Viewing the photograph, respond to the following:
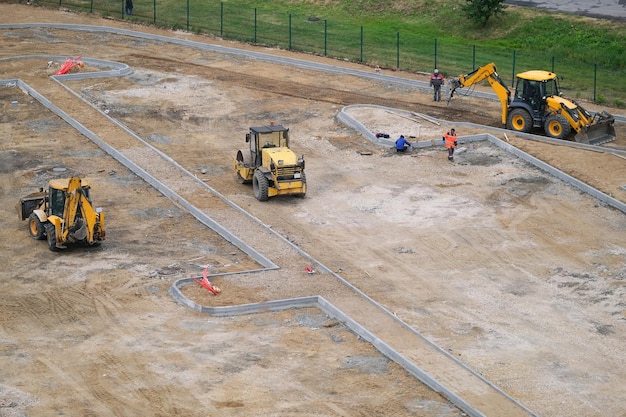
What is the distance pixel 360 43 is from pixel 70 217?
3005 centimetres

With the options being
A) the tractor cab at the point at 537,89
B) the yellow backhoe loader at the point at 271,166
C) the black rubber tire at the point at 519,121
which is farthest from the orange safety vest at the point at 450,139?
the yellow backhoe loader at the point at 271,166

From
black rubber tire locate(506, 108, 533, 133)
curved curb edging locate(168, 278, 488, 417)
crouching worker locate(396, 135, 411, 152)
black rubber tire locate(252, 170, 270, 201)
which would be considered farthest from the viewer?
black rubber tire locate(506, 108, 533, 133)

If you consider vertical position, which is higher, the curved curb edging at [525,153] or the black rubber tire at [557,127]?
the black rubber tire at [557,127]

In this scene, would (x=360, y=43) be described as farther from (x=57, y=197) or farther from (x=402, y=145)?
(x=57, y=197)

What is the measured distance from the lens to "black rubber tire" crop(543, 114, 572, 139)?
4447 cm

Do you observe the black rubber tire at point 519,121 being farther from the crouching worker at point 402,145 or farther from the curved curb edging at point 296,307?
the curved curb edging at point 296,307

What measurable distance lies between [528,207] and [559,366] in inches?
448

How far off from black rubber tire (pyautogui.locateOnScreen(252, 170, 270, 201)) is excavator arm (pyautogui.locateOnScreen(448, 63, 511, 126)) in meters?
11.9

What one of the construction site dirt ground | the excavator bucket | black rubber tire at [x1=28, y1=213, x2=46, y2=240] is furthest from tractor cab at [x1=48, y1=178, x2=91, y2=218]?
the excavator bucket

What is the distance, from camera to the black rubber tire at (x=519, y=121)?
149 feet

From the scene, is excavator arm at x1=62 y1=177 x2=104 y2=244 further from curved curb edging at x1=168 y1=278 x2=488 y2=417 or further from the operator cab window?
curved curb edging at x1=168 y1=278 x2=488 y2=417

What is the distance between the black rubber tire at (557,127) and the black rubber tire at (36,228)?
1978 cm

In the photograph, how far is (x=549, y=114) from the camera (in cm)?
4494

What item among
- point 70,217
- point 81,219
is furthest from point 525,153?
point 70,217
